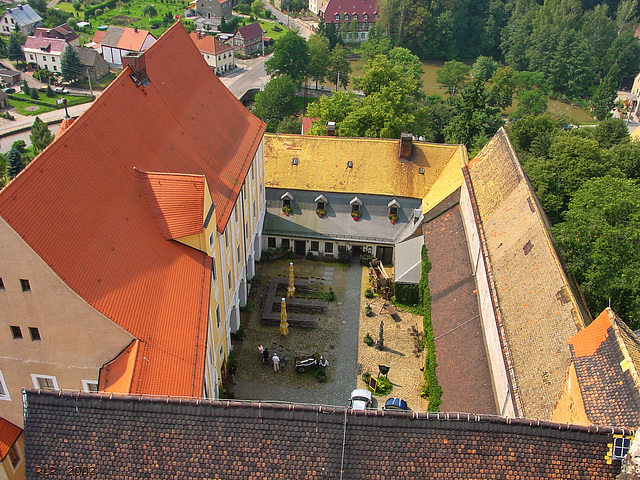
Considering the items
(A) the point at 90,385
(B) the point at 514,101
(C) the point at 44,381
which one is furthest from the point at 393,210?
(B) the point at 514,101

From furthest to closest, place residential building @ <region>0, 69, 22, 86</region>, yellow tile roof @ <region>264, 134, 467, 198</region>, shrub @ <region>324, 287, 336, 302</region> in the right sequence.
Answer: residential building @ <region>0, 69, 22, 86</region>
yellow tile roof @ <region>264, 134, 467, 198</region>
shrub @ <region>324, 287, 336, 302</region>

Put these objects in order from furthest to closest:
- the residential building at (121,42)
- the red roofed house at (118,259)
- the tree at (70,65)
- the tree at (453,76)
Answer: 1. the residential building at (121,42)
2. the tree at (453,76)
3. the tree at (70,65)
4. the red roofed house at (118,259)

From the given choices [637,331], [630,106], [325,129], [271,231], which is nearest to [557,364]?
[637,331]

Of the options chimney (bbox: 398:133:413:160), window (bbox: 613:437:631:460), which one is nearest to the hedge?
chimney (bbox: 398:133:413:160)

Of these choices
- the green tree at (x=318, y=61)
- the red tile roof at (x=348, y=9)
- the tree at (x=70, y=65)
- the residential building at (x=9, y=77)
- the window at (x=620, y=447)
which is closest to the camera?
the window at (x=620, y=447)

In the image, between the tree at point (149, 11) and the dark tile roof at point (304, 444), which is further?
the tree at point (149, 11)

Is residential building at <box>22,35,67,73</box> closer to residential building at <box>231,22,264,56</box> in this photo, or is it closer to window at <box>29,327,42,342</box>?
residential building at <box>231,22,264,56</box>

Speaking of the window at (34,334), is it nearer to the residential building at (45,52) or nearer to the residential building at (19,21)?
the residential building at (45,52)

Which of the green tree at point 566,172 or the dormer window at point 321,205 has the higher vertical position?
the green tree at point 566,172

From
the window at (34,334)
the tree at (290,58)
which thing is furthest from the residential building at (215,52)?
the window at (34,334)
